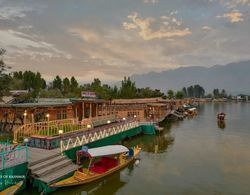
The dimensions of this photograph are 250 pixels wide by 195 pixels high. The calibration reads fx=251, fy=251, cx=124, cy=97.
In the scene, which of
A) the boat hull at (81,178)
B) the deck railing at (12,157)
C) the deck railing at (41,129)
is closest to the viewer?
the deck railing at (12,157)

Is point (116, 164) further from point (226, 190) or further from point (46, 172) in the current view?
point (226, 190)

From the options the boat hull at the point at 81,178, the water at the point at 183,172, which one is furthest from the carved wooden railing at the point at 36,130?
the water at the point at 183,172

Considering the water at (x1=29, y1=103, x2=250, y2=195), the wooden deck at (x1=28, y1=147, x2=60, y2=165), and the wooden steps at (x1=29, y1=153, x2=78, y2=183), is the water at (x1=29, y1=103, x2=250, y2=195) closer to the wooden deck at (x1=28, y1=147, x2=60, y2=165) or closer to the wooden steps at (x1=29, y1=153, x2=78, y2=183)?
the wooden steps at (x1=29, y1=153, x2=78, y2=183)

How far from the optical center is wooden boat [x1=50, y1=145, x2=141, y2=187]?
17.8m

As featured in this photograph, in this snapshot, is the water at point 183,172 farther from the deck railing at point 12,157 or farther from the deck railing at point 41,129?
the deck railing at point 41,129

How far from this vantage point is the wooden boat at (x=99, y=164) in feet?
58.4

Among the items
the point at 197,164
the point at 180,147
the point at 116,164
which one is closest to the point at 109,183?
the point at 116,164

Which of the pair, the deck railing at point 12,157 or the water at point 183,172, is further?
the water at point 183,172

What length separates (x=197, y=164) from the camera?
24656mm

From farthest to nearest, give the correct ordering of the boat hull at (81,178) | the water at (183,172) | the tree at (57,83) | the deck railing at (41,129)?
the tree at (57,83) < the deck railing at (41,129) < the water at (183,172) < the boat hull at (81,178)

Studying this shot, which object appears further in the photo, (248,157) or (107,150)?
(248,157)

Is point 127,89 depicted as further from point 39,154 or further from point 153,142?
point 39,154

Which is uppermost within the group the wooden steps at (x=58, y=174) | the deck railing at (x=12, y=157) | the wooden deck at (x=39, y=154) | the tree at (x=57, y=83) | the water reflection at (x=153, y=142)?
the tree at (x=57, y=83)

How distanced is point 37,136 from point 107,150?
6491 mm
